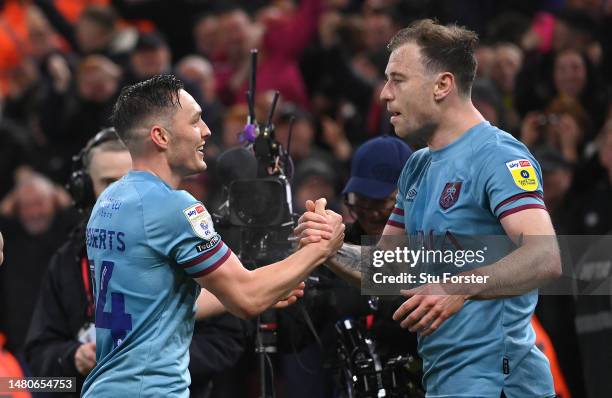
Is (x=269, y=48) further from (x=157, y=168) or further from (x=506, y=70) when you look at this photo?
(x=157, y=168)

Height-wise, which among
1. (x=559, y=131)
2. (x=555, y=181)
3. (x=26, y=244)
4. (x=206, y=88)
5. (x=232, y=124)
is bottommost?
(x=555, y=181)

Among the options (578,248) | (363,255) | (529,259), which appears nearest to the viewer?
(529,259)

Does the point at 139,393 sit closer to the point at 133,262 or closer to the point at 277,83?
the point at 133,262

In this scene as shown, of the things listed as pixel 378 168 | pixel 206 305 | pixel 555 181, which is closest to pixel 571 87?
pixel 555 181

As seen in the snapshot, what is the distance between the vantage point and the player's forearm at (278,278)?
14.3 ft

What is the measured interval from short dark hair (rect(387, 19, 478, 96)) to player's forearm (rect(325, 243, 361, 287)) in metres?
0.86

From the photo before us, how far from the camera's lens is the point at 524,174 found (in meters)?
4.26

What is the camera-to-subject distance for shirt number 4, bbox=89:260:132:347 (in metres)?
4.29

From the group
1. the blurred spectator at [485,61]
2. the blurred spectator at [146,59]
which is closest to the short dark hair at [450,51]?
the blurred spectator at [485,61]

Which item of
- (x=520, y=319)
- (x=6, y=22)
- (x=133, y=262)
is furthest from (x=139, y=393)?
(x=6, y=22)

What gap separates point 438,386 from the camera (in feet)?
14.6

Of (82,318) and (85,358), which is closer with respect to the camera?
(85,358)

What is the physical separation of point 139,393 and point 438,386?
1.15 metres

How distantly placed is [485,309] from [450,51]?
1.07 meters
